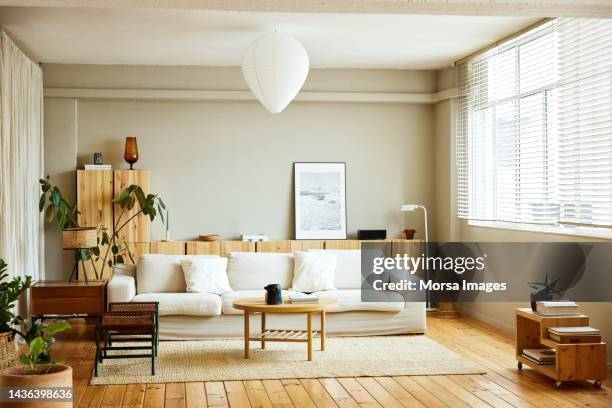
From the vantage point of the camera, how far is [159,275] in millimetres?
7098

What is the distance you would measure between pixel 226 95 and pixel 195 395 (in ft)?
14.5

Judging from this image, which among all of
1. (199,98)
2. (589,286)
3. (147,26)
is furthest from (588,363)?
(199,98)

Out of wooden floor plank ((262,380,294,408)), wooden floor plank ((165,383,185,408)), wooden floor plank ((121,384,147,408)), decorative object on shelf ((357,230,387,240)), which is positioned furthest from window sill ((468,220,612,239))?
wooden floor plank ((121,384,147,408))

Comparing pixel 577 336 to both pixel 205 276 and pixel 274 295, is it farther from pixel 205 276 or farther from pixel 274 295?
pixel 205 276

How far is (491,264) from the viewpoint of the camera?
7.59 m

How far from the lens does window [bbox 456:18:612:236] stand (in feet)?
19.0

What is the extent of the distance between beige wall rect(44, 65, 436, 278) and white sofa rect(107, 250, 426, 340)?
1385mm

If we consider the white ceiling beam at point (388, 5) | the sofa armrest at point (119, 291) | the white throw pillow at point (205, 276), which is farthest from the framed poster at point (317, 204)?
the white ceiling beam at point (388, 5)

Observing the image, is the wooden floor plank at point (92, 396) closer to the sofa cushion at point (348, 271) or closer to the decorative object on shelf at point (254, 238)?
the sofa cushion at point (348, 271)

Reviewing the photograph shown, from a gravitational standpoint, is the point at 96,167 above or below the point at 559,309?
above

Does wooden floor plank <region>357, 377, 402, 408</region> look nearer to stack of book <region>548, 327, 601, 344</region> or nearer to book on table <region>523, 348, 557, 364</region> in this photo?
book on table <region>523, 348, 557, 364</region>

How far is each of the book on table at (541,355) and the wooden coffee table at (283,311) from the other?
1570 millimetres

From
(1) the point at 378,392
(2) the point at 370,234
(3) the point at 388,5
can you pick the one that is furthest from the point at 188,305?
(3) the point at 388,5

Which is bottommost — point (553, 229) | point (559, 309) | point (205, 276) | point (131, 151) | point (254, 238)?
point (559, 309)
